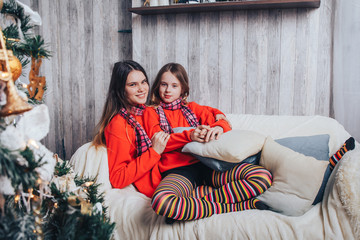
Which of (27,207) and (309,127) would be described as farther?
(309,127)

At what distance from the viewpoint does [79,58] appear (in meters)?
2.52

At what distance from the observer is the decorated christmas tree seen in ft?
2.07

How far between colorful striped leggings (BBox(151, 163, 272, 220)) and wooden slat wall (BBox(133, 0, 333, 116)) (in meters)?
0.77

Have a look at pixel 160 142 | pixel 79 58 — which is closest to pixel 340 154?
pixel 160 142

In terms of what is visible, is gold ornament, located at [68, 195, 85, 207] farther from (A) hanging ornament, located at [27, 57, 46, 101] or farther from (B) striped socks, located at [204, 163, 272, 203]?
(B) striped socks, located at [204, 163, 272, 203]

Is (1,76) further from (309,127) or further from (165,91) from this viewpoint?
(309,127)

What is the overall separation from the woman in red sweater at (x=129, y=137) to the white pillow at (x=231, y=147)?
21 cm

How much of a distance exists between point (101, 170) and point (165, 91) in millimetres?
665

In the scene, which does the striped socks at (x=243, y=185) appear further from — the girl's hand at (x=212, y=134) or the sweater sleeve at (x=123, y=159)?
the sweater sleeve at (x=123, y=159)

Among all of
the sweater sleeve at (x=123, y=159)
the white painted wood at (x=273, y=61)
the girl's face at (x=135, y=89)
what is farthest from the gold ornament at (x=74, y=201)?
the white painted wood at (x=273, y=61)

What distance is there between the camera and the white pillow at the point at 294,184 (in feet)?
4.01

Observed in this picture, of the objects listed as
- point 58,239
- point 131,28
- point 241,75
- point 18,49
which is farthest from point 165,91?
point 58,239

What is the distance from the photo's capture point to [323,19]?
6.53 feet

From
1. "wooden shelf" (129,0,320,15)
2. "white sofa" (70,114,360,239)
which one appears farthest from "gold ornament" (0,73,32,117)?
"wooden shelf" (129,0,320,15)
